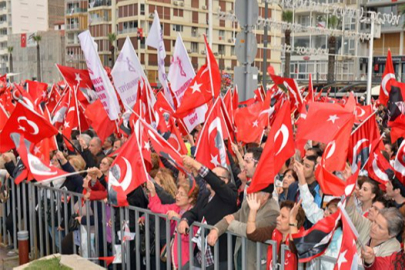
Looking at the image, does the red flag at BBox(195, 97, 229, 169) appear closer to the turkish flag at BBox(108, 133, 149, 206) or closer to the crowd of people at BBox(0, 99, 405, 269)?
the crowd of people at BBox(0, 99, 405, 269)

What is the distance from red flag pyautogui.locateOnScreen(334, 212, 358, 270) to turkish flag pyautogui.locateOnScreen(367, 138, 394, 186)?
2633 millimetres

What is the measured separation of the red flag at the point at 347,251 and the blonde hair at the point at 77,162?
4.29 m

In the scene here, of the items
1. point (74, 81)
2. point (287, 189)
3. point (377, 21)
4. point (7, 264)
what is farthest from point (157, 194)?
point (377, 21)

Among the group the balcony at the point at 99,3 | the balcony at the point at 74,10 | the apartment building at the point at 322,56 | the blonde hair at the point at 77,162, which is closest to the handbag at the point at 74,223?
the blonde hair at the point at 77,162

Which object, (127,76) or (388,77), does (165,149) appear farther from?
(388,77)

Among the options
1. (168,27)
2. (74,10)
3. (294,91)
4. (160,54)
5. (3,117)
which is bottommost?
(3,117)

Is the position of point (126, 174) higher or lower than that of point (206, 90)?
lower

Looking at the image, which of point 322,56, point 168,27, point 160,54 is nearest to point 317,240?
point 160,54

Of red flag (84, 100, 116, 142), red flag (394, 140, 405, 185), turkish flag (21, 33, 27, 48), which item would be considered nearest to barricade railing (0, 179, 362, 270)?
red flag (394, 140, 405, 185)

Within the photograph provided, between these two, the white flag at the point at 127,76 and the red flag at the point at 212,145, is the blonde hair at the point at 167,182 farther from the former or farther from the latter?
the white flag at the point at 127,76

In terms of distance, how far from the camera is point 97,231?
626cm

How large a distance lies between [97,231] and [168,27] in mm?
70069

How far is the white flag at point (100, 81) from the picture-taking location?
367 inches

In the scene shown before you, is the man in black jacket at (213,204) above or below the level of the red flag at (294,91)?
below
